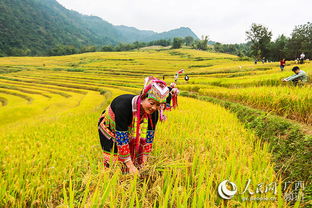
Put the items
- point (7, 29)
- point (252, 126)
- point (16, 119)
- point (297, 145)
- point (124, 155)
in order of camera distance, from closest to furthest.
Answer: point (124, 155)
point (297, 145)
point (252, 126)
point (16, 119)
point (7, 29)

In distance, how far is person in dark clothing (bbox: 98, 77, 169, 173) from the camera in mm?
1692

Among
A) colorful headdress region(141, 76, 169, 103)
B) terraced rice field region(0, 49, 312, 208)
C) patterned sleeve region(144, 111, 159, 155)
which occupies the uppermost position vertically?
A: colorful headdress region(141, 76, 169, 103)

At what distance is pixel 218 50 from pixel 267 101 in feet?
270

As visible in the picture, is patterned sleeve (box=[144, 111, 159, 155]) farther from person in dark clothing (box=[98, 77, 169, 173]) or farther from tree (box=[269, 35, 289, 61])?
tree (box=[269, 35, 289, 61])

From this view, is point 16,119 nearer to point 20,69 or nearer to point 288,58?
point 20,69

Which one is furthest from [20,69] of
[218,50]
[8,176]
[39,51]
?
[218,50]

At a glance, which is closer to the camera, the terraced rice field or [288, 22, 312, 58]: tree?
the terraced rice field

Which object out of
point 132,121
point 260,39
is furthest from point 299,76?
point 260,39

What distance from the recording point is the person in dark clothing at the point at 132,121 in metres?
1.69

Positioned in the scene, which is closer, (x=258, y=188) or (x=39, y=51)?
(x=258, y=188)

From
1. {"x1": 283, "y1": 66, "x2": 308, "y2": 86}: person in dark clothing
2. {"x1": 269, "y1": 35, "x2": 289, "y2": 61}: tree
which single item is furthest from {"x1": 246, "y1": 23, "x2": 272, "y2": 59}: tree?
{"x1": 283, "y1": 66, "x2": 308, "y2": 86}: person in dark clothing

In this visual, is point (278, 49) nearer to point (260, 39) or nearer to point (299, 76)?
point (260, 39)

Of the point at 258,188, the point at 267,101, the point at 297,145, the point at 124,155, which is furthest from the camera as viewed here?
the point at 267,101

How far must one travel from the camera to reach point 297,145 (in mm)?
3043
